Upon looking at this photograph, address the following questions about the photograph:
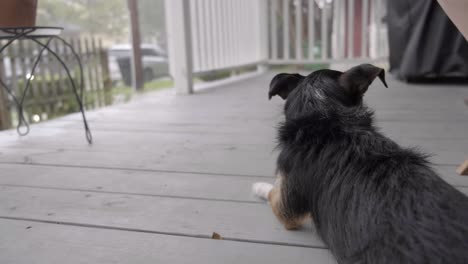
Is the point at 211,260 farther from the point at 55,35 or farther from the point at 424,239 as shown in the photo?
the point at 55,35

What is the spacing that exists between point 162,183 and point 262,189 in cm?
47

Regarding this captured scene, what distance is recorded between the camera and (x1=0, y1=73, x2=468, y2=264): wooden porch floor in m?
1.25

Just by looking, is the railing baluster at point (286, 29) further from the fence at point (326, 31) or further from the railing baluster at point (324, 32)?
the railing baluster at point (324, 32)

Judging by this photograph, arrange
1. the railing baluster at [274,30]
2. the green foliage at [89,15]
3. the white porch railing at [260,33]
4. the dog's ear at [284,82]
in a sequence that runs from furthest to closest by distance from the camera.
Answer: the green foliage at [89,15] < the railing baluster at [274,30] < the white porch railing at [260,33] < the dog's ear at [284,82]

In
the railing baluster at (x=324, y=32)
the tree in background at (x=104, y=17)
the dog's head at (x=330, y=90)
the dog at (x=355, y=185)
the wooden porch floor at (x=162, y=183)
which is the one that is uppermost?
the tree in background at (x=104, y=17)

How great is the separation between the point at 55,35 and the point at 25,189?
0.99 m

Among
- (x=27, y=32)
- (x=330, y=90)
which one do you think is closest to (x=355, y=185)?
(x=330, y=90)

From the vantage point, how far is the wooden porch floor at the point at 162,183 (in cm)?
125

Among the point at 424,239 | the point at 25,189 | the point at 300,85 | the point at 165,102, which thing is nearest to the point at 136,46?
the point at 165,102

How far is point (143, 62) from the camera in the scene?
12047mm

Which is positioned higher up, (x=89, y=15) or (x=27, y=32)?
(x=89, y=15)

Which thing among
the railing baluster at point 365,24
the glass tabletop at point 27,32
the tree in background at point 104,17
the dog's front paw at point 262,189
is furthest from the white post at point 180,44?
the tree in background at point 104,17

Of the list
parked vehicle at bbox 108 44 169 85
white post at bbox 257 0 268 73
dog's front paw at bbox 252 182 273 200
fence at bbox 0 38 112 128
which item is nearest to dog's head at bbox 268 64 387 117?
dog's front paw at bbox 252 182 273 200

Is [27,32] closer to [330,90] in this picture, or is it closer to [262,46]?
[330,90]
